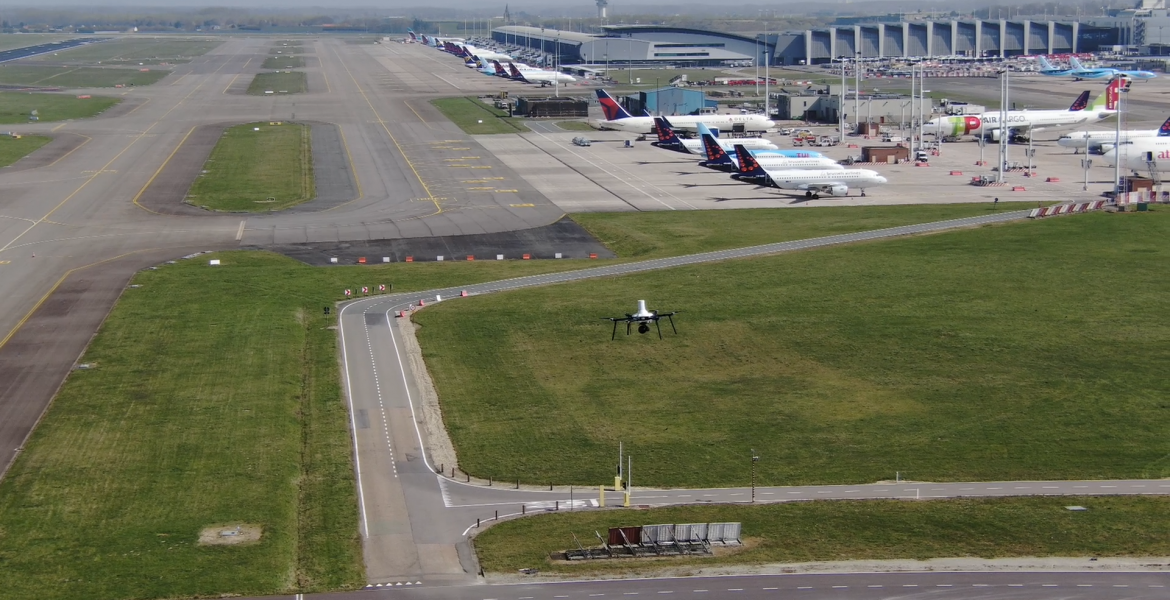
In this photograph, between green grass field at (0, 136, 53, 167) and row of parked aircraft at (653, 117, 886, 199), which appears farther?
green grass field at (0, 136, 53, 167)

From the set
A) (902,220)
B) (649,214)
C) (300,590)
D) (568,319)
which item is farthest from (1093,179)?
(300,590)

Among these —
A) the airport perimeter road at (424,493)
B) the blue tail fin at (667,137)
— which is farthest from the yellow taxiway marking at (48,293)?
the blue tail fin at (667,137)

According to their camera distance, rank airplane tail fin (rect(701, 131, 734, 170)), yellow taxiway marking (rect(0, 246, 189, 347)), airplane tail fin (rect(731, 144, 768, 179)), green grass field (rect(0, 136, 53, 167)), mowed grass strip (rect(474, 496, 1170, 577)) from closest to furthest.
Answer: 1. mowed grass strip (rect(474, 496, 1170, 577))
2. yellow taxiway marking (rect(0, 246, 189, 347))
3. airplane tail fin (rect(731, 144, 768, 179))
4. airplane tail fin (rect(701, 131, 734, 170))
5. green grass field (rect(0, 136, 53, 167))

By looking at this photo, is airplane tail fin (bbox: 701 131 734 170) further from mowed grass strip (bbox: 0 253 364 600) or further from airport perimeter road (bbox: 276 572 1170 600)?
airport perimeter road (bbox: 276 572 1170 600)

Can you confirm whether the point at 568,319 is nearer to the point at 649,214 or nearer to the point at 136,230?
the point at 649,214

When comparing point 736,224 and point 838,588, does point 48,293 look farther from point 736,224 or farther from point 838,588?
point 838,588

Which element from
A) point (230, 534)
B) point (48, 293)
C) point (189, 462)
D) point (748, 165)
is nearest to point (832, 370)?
point (189, 462)

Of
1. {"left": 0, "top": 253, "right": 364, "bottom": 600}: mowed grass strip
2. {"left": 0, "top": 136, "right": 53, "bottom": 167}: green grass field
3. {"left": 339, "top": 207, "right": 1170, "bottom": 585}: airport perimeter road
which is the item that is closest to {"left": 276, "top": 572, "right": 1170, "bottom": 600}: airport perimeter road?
{"left": 339, "top": 207, "right": 1170, "bottom": 585}: airport perimeter road
